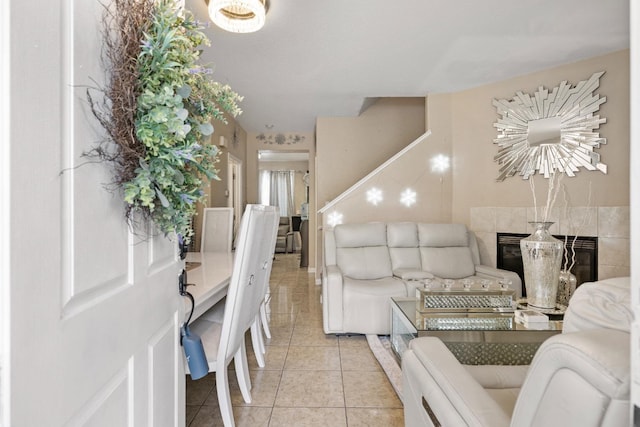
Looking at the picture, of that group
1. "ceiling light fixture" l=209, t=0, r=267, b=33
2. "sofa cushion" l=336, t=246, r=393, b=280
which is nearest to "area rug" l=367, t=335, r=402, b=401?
"sofa cushion" l=336, t=246, r=393, b=280

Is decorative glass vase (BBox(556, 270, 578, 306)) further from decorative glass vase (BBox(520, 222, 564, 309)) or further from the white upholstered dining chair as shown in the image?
the white upholstered dining chair

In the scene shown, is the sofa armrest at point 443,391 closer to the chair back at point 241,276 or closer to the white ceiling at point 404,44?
the chair back at point 241,276

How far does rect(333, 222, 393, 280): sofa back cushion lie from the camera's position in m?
3.24

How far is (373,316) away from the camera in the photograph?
2.87 metres

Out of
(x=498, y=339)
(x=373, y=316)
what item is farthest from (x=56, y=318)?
(x=373, y=316)

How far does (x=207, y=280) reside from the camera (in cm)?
183

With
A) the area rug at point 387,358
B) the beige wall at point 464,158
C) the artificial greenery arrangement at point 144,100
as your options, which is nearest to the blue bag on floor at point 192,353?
the artificial greenery arrangement at point 144,100

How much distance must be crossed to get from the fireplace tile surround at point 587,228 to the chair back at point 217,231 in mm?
2956

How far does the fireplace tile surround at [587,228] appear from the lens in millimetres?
2936

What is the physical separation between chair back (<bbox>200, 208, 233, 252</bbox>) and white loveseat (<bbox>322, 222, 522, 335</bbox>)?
1.02 m

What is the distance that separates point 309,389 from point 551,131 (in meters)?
3.52

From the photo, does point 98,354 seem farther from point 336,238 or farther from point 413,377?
point 336,238

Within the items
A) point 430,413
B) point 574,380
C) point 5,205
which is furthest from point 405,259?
point 5,205

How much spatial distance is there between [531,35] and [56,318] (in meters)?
3.69
